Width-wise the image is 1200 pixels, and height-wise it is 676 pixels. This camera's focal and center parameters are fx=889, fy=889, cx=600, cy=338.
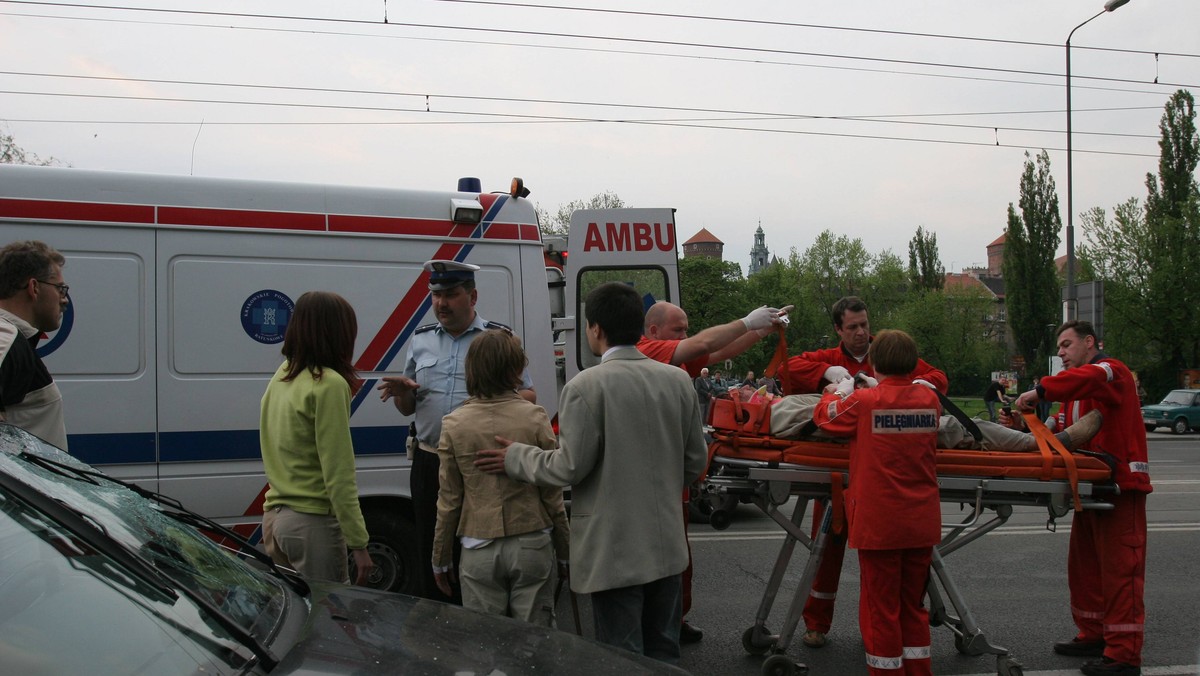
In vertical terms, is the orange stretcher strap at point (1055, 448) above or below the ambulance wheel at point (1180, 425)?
above

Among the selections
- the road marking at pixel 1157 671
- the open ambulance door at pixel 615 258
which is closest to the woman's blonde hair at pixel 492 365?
the road marking at pixel 1157 671

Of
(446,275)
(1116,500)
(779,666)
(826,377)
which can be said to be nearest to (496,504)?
(446,275)

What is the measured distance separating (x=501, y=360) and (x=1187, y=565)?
22.6 ft

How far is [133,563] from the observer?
1953 mm

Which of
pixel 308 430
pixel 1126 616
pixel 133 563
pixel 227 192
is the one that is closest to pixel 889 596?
pixel 1126 616

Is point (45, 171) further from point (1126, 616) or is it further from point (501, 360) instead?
point (1126, 616)

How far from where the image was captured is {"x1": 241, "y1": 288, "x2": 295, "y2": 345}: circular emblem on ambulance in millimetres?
5066

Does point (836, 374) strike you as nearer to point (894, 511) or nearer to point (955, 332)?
point (894, 511)

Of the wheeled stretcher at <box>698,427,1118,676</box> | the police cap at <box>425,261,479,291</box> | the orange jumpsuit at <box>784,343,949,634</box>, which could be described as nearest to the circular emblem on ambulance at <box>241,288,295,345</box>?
the police cap at <box>425,261,479,291</box>

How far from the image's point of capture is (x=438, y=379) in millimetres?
4289

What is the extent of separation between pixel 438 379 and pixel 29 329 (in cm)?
168

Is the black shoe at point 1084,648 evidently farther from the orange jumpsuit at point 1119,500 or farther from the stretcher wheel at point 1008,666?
the stretcher wheel at point 1008,666

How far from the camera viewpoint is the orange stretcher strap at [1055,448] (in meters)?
4.39

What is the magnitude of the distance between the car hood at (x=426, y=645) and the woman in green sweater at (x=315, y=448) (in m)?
0.80
